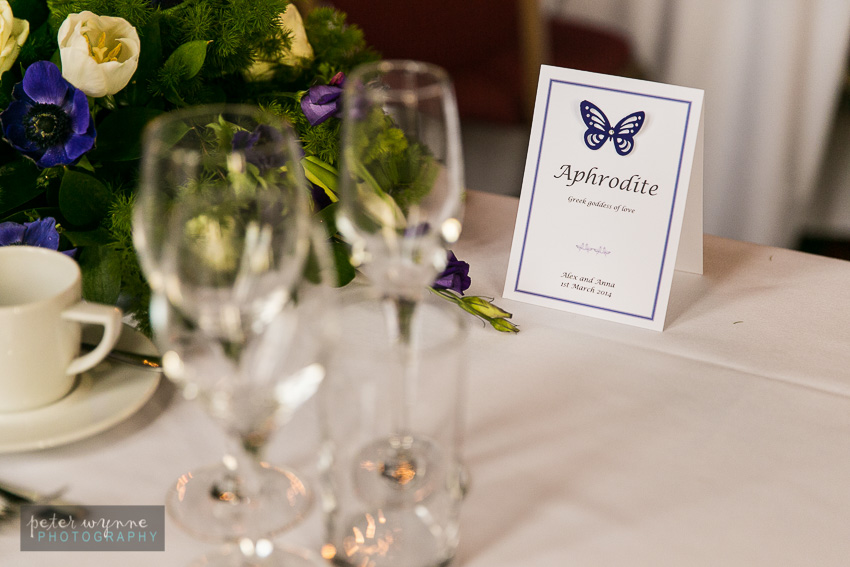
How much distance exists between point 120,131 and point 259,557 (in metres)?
0.46

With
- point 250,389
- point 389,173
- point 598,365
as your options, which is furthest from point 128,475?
point 598,365

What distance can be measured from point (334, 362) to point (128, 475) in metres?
0.25

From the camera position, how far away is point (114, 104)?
0.83 m

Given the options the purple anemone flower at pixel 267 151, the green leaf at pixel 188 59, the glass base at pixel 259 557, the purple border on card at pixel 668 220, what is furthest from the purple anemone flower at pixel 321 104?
the glass base at pixel 259 557

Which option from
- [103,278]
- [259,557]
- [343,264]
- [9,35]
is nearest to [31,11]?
[9,35]

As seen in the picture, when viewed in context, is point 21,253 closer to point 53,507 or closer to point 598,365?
point 53,507

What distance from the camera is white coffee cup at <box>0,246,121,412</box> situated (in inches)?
24.5

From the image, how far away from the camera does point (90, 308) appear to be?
65cm

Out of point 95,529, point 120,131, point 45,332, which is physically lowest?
point 95,529

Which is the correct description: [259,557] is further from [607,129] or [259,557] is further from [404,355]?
[607,129]

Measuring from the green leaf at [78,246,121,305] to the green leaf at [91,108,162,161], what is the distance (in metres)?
0.10

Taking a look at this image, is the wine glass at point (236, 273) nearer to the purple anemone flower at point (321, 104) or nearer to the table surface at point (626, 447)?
the table surface at point (626, 447)

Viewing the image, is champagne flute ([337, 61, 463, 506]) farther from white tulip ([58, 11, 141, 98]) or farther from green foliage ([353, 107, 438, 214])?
white tulip ([58, 11, 141, 98])

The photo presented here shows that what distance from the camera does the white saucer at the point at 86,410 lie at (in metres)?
0.62
